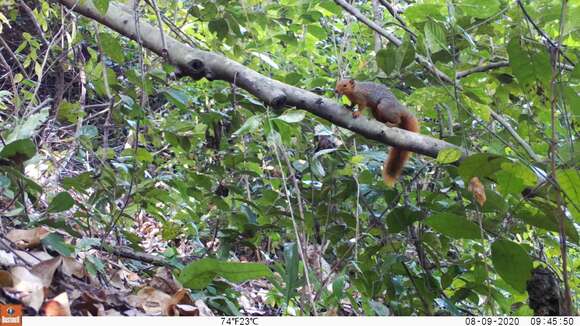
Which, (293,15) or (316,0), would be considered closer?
(316,0)

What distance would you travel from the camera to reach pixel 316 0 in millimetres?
2514

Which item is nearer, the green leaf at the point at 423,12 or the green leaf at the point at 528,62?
the green leaf at the point at 528,62

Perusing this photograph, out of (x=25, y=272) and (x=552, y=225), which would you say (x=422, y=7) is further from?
(x=25, y=272)

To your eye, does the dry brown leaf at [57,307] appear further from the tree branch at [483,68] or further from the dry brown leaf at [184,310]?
the tree branch at [483,68]

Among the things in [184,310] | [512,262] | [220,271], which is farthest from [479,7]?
[184,310]

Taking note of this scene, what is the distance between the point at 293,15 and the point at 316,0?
0.33m

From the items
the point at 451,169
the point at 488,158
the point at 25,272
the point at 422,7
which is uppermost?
the point at 422,7

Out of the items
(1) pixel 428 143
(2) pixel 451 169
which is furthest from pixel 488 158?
(2) pixel 451 169

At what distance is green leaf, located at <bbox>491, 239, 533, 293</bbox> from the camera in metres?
1.45

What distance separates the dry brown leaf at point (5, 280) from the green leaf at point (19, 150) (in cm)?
33

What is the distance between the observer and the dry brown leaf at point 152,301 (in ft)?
5.26

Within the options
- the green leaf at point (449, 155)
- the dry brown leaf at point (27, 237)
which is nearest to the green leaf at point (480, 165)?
the green leaf at point (449, 155)

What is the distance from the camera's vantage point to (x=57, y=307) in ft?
4.39

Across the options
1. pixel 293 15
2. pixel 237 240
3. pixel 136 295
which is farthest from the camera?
pixel 293 15
